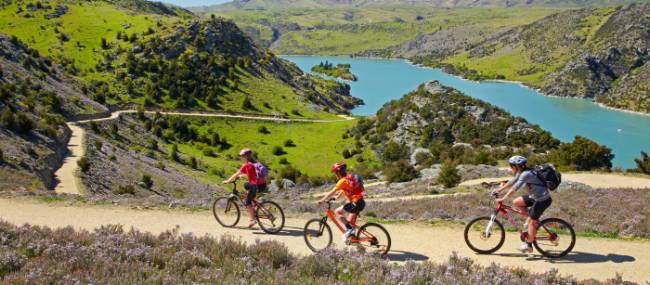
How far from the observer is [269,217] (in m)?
14.7

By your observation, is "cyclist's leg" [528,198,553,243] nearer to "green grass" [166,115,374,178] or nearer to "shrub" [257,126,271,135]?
"green grass" [166,115,374,178]

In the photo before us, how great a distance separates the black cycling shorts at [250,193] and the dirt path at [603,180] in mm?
22938

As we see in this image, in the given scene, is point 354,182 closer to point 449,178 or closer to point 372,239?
point 372,239

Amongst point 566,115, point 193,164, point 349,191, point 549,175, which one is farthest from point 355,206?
point 566,115

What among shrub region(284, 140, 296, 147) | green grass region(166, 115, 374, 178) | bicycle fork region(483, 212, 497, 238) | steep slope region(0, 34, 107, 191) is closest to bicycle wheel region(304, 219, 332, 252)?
bicycle fork region(483, 212, 497, 238)

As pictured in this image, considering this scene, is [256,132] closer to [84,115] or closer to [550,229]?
[84,115]

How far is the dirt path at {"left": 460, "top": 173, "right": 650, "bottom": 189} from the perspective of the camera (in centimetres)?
3233

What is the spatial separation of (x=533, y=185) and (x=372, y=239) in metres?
4.03

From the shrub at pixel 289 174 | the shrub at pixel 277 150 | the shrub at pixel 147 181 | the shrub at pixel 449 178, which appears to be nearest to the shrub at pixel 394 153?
the shrub at pixel 277 150

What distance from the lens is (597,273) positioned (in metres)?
11.1

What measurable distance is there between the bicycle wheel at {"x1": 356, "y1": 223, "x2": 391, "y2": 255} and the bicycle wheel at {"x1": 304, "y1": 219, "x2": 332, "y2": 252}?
0.96 m

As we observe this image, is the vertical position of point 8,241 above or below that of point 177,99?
below

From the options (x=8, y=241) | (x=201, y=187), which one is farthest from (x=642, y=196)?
(x=201, y=187)

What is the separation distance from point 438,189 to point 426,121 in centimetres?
5181
